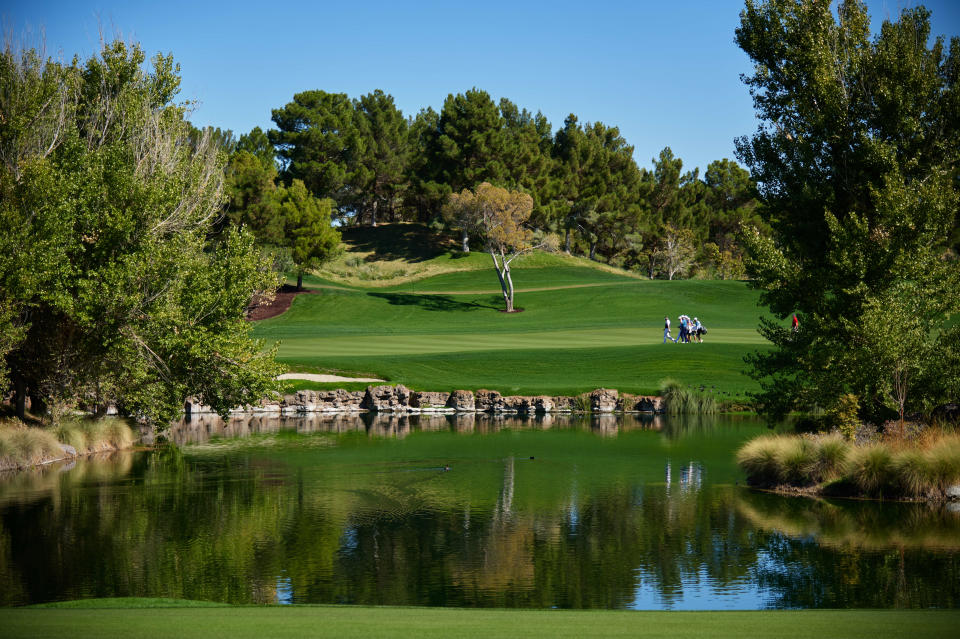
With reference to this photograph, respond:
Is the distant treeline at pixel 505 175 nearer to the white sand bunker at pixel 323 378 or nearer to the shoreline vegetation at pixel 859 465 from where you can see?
the white sand bunker at pixel 323 378

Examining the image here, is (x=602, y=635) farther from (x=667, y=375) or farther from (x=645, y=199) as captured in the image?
(x=645, y=199)

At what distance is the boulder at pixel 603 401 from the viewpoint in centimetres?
3716

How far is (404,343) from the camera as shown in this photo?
50.7 meters

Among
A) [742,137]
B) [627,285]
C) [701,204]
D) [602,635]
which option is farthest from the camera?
[701,204]

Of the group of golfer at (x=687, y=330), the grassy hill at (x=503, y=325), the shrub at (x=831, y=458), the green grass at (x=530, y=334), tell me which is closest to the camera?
the shrub at (x=831, y=458)

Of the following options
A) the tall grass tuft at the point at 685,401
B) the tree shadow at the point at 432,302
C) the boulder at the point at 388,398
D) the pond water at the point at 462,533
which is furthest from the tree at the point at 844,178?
the tree shadow at the point at 432,302

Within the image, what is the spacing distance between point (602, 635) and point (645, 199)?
10794cm

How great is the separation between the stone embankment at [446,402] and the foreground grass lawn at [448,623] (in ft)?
88.0

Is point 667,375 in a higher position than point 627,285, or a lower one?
lower

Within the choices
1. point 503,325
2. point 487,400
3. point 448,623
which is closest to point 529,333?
point 503,325

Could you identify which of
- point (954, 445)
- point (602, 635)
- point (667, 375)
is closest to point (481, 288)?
point (667, 375)

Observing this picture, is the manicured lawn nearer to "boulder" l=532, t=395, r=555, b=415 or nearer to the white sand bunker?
the white sand bunker

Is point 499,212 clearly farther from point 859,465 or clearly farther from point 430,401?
point 859,465

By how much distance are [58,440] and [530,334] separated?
109 feet
